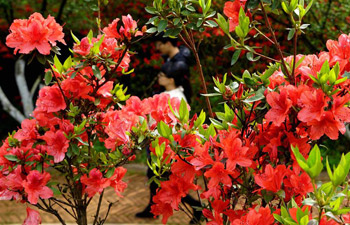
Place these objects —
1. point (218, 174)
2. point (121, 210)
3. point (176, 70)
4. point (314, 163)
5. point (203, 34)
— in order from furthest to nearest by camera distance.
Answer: point (203, 34) < point (121, 210) < point (176, 70) < point (218, 174) < point (314, 163)

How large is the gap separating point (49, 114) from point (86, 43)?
340 mm

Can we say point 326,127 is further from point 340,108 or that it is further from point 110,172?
point 110,172

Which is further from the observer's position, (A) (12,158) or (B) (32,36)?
(A) (12,158)

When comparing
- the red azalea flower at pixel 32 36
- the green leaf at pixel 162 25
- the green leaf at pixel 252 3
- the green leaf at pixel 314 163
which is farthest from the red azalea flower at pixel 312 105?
the red azalea flower at pixel 32 36

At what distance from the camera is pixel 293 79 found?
145cm

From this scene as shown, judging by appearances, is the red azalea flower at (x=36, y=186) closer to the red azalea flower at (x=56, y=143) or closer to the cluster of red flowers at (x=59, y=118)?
the cluster of red flowers at (x=59, y=118)

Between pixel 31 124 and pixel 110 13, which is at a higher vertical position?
pixel 31 124

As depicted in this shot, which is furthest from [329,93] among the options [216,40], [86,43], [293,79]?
[216,40]

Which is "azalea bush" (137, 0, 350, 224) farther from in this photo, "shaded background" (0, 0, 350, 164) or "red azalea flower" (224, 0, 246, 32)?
→ "shaded background" (0, 0, 350, 164)

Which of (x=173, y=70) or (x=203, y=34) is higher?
(x=173, y=70)

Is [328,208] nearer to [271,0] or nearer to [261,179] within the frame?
[261,179]

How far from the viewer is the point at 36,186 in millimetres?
1705

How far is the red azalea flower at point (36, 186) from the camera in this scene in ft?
5.50

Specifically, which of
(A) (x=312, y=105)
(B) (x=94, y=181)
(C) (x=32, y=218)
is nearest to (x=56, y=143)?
(B) (x=94, y=181)
